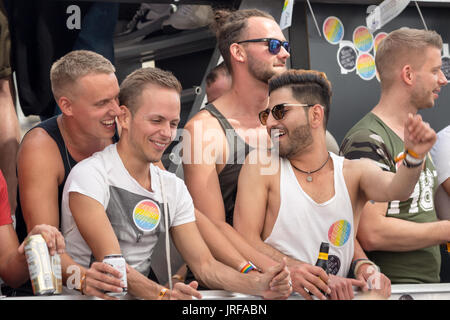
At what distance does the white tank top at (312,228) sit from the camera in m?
3.07

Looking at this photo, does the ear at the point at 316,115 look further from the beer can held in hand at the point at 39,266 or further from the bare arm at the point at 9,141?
the bare arm at the point at 9,141

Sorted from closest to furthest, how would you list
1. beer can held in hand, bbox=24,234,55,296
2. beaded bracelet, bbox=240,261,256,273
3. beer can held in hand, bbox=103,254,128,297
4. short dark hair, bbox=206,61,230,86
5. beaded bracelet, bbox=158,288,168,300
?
beer can held in hand, bbox=24,234,55,296
beer can held in hand, bbox=103,254,128,297
beaded bracelet, bbox=158,288,168,300
beaded bracelet, bbox=240,261,256,273
short dark hair, bbox=206,61,230,86

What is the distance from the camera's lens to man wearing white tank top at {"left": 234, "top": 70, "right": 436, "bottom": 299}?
10.1 ft

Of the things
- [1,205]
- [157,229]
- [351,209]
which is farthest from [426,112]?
[1,205]

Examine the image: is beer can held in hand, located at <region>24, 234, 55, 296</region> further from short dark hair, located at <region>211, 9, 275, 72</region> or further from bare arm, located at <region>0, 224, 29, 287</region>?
short dark hair, located at <region>211, 9, 275, 72</region>

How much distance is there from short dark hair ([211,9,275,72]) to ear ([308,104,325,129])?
788mm

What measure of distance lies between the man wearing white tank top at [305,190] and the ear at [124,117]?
0.57 metres

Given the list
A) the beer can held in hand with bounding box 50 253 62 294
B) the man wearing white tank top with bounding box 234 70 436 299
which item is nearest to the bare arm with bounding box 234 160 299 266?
the man wearing white tank top with bounding box 234 70 436 299

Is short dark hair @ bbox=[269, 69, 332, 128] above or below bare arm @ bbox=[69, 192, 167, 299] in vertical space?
above

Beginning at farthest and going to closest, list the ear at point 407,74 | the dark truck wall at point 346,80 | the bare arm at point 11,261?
1. the dark truck wall at point 346,80
2. the ear at point 407,74
3. the bare arm at point 11,261

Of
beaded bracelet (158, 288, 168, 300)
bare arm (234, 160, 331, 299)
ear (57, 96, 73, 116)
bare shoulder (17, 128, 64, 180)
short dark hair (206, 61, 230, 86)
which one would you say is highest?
short dark hair (206, 61, 230, 86)

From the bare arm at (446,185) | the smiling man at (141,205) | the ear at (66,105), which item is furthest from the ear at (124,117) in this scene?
the bare arm at (446,185)
